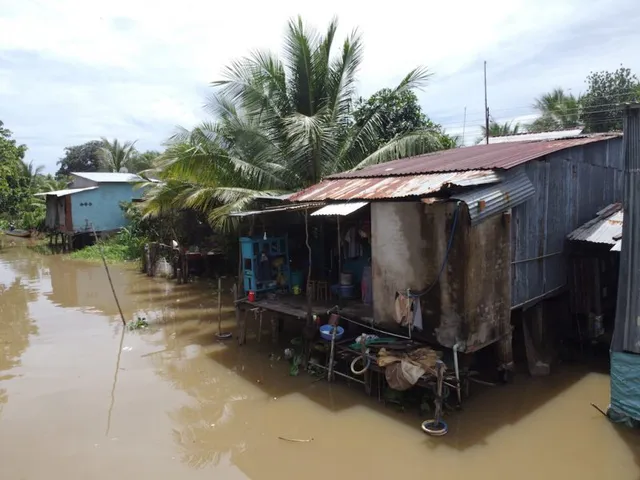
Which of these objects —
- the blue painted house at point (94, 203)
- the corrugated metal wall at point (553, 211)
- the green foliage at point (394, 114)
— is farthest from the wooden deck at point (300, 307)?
the blue painted house at point (94, 203)

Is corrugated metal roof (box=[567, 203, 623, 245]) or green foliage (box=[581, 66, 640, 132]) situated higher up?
green foliage (box=[581, 66, 640, 132])

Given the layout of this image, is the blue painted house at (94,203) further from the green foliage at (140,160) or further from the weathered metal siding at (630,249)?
the weathered metal siding at (630,249)

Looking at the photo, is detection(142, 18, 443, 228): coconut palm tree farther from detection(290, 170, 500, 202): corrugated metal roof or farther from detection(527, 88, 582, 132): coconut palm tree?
detection(527, 88, 582, 132): coconut palm tree

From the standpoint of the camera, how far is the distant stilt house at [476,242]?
262 inches

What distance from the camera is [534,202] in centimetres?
785

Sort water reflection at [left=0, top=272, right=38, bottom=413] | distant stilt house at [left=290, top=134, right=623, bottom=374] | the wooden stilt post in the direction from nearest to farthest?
1. distant stilt house at [left=290, top=134, right=623, bottom=374]
2. water reflection at [left=0, top=272, right=38, bottom=413]
3. the wooden stilt post

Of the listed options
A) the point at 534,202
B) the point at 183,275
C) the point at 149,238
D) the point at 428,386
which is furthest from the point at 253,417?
the point at 149,238

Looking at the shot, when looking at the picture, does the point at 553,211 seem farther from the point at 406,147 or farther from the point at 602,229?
the point at 406,147

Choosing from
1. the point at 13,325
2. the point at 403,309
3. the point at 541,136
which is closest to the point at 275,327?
the point at 403,309

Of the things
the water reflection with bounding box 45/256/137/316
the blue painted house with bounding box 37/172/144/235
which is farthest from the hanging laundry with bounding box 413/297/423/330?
the blue painted house with bounding box 37/172/144/235

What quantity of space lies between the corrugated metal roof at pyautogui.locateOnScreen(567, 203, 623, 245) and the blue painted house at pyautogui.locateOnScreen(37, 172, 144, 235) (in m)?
22.9

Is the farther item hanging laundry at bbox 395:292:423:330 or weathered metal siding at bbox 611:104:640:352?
hanging laundry at bbox 395:292:423:330

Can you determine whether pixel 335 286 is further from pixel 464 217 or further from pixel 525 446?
pixel 525 446

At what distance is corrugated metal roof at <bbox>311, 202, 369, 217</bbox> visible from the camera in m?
7.65
